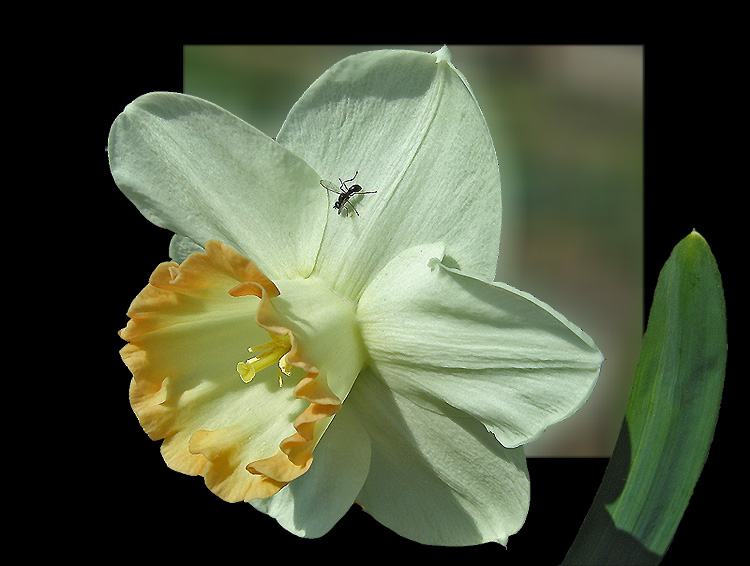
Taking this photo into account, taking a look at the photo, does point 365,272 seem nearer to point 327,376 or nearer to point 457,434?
point 327,376

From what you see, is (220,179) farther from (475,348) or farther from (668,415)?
(668,415)

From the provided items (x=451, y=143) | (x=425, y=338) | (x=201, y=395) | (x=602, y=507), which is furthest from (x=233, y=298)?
(x=602, y=507)

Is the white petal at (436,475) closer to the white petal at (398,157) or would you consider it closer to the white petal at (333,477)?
the white petal at (333,477)

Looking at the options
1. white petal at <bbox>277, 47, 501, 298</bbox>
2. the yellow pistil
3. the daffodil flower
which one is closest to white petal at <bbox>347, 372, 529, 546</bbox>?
the daffodil flower

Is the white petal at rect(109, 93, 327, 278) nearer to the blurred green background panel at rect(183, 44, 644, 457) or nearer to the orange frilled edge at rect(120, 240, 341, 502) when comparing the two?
the orange frilled edge at rect(120, 240, 341, 502)

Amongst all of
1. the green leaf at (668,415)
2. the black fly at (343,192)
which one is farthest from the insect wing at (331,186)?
the green leaf at (668,415)

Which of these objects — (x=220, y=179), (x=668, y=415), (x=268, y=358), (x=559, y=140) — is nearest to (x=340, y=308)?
(x=268, y=358)
